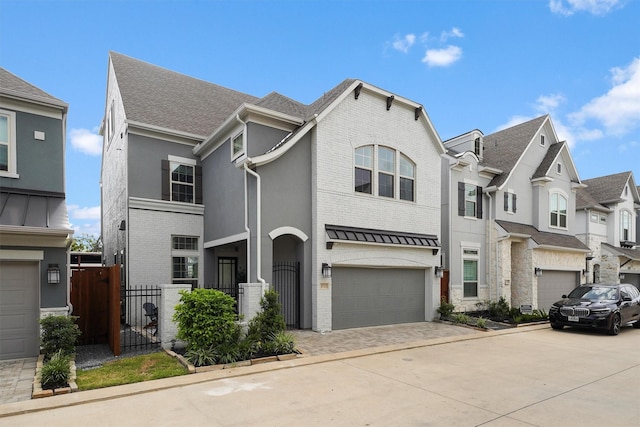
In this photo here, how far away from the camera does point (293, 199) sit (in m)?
12.2

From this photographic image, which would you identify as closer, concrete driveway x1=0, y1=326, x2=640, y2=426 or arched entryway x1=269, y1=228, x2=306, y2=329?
concrete driveway x1=0, y1=326, x2=640, y2=426

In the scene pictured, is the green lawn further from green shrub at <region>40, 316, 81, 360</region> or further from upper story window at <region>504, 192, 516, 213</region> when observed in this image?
upper story window at <region>504, 192, 516, 213</region>

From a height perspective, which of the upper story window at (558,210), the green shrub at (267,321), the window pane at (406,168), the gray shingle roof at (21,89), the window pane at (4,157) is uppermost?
the gray shingle roof at (21,89)

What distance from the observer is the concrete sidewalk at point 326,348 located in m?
6.23

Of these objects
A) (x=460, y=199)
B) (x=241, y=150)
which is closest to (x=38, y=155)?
(x=241, y=150)

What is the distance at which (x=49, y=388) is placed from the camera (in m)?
6.58

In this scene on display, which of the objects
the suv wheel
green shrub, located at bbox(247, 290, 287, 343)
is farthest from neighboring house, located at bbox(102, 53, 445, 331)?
the suv wheel

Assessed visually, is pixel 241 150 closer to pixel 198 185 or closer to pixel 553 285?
pixel 198 185

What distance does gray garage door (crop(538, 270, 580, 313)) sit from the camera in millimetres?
19688

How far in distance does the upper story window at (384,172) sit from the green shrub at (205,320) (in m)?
6.44

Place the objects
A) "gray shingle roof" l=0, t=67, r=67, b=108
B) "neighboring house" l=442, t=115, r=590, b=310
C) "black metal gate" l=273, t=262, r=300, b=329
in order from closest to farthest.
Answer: "gray shingle roof" l=0, t=67, r=67, b=108 < "black metal gate" l=273, t=262, r=300, b=329 < "neighboring house" l=442, t=115, r=590, b=310

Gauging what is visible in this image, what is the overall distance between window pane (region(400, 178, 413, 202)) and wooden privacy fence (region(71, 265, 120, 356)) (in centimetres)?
1008

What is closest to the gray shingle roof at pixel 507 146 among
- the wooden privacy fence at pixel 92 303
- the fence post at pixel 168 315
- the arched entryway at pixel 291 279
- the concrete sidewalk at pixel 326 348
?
the concrete sidewalk at pixel 326 348

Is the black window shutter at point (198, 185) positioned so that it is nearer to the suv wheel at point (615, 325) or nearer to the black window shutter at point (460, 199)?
the black window shutter at point (460, 199)
